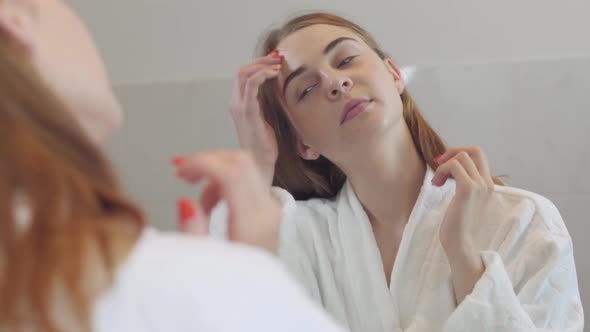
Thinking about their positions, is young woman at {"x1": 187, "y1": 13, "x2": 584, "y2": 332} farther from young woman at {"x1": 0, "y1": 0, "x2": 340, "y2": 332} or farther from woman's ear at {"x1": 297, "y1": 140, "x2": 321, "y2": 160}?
young woman at {"x1": 0, "y1": 0, "x2": 340, "y2": 332}

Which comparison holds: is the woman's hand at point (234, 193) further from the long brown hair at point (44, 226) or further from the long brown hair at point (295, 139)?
the long brown hair at point (295, 139)

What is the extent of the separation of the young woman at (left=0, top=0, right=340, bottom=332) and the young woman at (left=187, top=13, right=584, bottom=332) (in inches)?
23.9

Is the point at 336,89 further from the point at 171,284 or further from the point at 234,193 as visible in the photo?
the point at 171,284

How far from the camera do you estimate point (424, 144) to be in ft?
3.93

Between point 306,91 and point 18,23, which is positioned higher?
point 18,23

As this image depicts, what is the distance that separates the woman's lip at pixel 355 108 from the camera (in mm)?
1086

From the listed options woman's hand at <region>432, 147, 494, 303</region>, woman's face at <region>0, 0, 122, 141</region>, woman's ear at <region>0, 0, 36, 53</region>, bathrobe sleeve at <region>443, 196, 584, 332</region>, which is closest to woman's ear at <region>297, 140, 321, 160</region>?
woman's hand at <region>432, 147, 494, 303</region>

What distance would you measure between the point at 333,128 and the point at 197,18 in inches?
22.4

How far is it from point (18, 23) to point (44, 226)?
190 mm

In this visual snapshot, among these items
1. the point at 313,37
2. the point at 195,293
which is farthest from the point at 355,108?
the point at 195,293

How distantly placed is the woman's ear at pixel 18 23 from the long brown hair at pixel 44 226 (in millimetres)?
63

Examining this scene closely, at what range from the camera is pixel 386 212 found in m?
1.21

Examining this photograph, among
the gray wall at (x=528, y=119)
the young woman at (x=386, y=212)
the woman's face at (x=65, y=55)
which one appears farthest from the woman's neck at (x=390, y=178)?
the woman's face at (x=65, y=55)

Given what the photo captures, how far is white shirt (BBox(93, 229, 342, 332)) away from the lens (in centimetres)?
40
